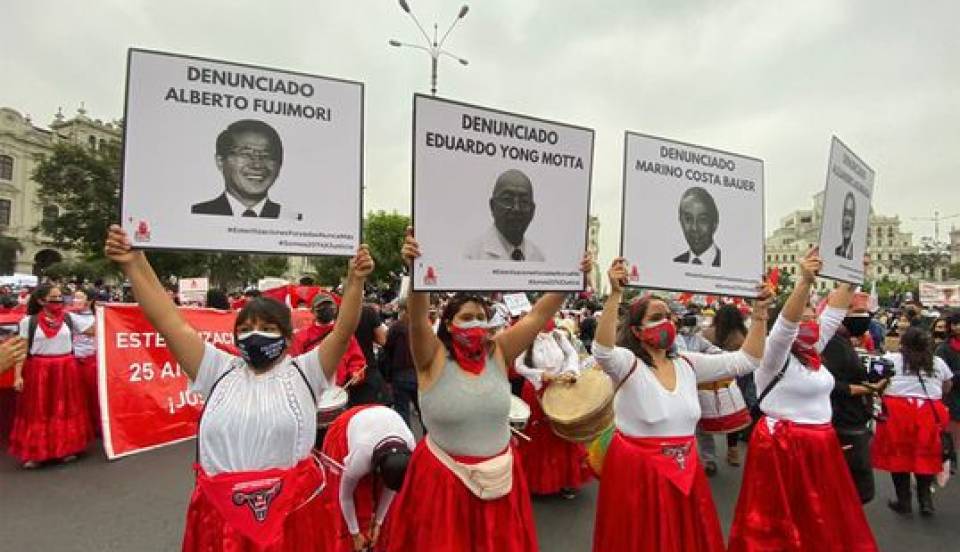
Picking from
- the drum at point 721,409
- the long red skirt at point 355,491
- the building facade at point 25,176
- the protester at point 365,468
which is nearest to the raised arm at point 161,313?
the protester at point 365,468

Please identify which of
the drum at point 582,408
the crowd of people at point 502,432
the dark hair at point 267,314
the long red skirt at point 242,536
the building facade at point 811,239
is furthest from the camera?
the building facade at point 811,239

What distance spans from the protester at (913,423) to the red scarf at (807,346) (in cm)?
200

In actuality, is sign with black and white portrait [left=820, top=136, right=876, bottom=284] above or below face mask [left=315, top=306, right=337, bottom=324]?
above

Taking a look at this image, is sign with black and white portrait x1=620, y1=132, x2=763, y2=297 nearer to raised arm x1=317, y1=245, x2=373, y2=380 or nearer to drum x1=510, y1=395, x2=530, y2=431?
raised arm x1=317, y1=245, x2=373, y2=380

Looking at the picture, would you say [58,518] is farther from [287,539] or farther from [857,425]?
[857,425]

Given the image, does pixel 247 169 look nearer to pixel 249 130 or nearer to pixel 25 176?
pixel 249 130

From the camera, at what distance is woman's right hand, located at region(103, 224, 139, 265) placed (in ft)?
8.31

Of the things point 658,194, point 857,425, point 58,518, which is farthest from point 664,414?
point 58,518

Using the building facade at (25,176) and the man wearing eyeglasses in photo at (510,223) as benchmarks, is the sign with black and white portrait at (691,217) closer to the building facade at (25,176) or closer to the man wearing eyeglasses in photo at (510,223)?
the man wearing eyeglasses in photo at (510,223)

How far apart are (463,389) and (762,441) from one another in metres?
2.40

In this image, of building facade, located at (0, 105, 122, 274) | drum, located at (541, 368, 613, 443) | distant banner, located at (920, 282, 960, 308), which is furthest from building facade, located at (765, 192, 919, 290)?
drum, located at (541, 368, 613, 443)

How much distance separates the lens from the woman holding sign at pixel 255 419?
2479 millimetres

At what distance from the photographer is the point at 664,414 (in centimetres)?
334

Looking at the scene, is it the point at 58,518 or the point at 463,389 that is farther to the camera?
the point at 58,518
